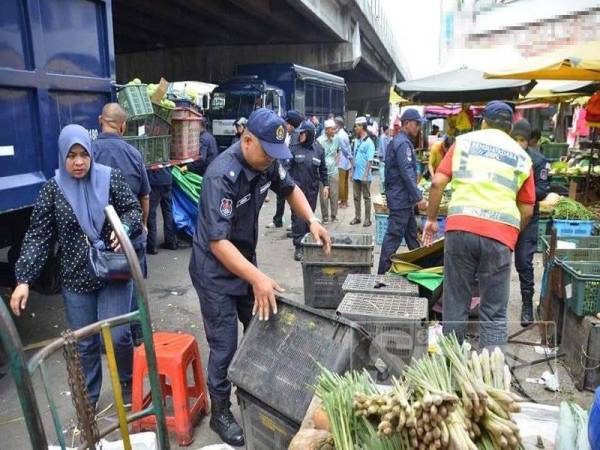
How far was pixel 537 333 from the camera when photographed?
3.02 m

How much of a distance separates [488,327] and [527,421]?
1.09 meters

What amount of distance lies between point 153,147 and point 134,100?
0.98 meters

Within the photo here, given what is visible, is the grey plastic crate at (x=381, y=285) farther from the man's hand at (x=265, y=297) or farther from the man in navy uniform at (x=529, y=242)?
the man's hand at (x=265, y=297)

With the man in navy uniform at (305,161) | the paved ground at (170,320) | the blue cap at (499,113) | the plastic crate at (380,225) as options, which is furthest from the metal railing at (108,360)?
the plastic crate at (380,225)

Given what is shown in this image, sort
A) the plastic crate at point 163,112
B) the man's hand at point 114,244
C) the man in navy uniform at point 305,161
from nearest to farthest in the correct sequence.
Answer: the man's hand at point 114,244
the plastic crate at point 163,112
the man in navy uniform at point 305,161

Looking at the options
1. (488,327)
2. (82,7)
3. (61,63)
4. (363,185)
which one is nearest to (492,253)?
(488,327)

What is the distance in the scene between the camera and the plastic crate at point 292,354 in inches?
91.7

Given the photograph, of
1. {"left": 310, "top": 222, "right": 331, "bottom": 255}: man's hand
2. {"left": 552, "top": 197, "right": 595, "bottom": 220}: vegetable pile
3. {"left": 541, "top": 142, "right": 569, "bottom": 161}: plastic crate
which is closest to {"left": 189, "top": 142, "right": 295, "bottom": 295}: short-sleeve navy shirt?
{"left": 310, "top": 222, "right": 331, "bottom": 255}: man's hand

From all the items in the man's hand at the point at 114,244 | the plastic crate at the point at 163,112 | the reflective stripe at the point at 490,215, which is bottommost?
the man's hand at the point at 114,244

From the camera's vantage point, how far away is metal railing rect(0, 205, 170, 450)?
153 centimetres

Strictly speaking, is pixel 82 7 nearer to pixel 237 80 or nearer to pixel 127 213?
pixel 127 213

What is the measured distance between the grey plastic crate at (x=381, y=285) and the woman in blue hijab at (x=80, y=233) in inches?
81.2

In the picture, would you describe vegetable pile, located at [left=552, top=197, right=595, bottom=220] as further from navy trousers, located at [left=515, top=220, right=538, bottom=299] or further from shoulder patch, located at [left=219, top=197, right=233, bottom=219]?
shoulder patch, located at [left=219, top=197, right=233, bottom=219]

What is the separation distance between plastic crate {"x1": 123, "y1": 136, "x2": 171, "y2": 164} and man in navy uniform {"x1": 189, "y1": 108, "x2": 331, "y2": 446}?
3317 mm
